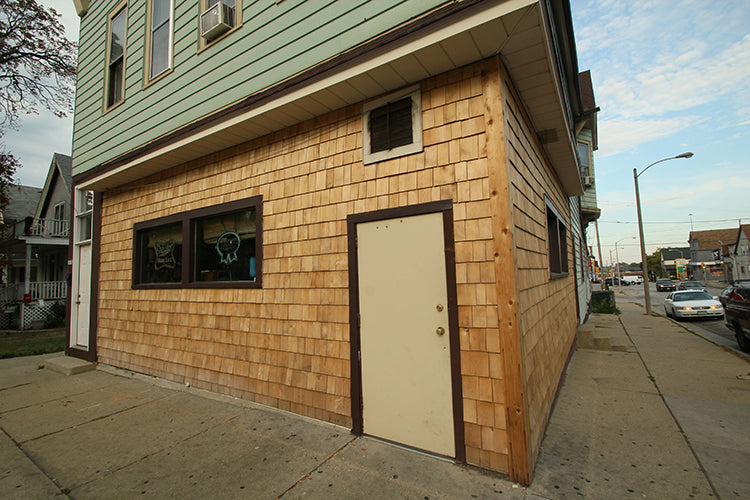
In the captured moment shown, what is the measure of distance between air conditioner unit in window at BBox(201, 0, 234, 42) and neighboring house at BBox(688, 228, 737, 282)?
8105cm

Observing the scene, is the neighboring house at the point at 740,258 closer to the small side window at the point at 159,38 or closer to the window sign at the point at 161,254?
the window sign at the point at 161,254

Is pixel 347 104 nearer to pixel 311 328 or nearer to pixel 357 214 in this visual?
pixel 357 214

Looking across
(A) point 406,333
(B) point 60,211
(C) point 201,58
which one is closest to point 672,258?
(A) point 406,333

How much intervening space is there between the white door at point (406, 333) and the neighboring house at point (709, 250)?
263 ft

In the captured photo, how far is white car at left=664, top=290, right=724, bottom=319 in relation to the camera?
13.7 m

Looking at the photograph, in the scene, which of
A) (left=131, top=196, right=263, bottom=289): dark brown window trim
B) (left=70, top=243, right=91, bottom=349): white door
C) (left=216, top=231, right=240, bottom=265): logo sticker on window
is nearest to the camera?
(left=131, top=196, right=263, bottom=289): dark brown window trim

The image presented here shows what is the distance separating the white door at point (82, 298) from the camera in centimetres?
730

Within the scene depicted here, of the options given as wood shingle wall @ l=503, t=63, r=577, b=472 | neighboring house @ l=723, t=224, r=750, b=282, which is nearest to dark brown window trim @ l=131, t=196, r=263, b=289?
wood shingle wall @ l=503, t=63, r=577, b=472

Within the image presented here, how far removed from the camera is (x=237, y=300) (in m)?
4.74

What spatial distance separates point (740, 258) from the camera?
50.1 metres

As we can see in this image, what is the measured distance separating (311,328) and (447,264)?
1.80 meters

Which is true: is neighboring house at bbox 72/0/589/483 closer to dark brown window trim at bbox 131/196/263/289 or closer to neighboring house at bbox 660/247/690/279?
dark brown window trim at bbox 131/196/263/289

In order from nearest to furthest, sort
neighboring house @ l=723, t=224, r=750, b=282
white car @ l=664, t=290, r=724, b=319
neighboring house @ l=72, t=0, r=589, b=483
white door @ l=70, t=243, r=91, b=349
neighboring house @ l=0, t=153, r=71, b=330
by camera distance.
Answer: neighboring house @ l=72, t=0, r=589, b=483 → white door @ l=70, t=243, r=91, b=349 → white car @ l=664, t=290, r=724, b=319 → neighboring house @ l=0, t=153, r=71, b=330 → neighboring house @ l=723, t=224, r=750, b=282

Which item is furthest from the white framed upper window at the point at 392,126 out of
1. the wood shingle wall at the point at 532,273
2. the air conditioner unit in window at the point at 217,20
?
the air conditioner unit in window at the point at 217,20
